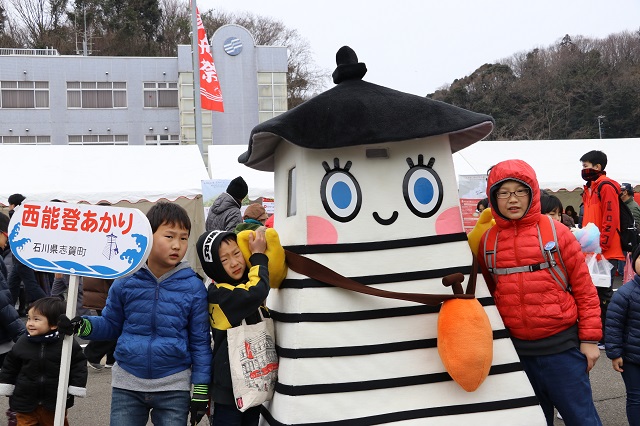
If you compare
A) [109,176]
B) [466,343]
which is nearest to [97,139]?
[109,176]

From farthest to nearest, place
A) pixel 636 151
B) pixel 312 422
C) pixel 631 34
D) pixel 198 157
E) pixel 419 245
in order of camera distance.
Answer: pixel 631 34, pixel 636 151, pixel 198 157, pixel 419 245, pixel 312 422

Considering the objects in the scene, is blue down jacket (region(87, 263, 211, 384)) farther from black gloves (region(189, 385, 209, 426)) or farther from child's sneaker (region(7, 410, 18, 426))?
child's sneaker (region(7, 410, 18, 426))

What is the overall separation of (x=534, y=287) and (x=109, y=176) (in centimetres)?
1026

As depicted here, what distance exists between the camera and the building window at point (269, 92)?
102 feet

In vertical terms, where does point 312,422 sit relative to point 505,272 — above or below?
below

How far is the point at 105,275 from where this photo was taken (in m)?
3.00

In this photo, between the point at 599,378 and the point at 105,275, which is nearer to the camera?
the point at 105,275

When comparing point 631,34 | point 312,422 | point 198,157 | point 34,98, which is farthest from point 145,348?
point 631,34

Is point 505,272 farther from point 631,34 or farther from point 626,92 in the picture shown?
point 631,34

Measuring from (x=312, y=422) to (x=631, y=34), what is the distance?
2036 inches

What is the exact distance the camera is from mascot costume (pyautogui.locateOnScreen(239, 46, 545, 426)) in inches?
117

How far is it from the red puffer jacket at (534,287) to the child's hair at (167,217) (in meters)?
1.54

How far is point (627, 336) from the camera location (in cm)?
372

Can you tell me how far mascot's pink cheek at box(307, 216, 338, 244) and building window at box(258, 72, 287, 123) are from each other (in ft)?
93.3
